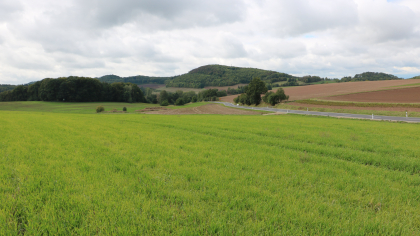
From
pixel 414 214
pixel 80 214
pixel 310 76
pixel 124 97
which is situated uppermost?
pixel 310 76

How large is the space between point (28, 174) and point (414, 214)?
8519mm

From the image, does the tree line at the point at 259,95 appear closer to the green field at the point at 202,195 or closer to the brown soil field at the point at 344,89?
the brown soil field at the point at 344,89

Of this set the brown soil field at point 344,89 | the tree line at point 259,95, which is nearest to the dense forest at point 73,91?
the tree line at point 259,95

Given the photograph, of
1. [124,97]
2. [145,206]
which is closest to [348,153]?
[145,206]

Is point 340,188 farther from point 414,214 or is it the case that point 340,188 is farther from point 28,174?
point 28,174

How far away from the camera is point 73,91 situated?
324ft

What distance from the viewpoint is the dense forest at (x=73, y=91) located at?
96.9m

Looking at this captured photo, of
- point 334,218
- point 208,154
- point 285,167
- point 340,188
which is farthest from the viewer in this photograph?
point 208,154

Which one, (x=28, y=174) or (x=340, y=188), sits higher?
(x=28, y=174)

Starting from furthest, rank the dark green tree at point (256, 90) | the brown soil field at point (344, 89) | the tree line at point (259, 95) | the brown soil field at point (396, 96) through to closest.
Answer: the brown soil field at point (344, 89)
the dark green tree at point (256, 90)
the tree line at point (259, 95)
the brown soil field at point (396, 96)

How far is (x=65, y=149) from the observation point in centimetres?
815

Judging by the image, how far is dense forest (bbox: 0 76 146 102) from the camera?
96.9m

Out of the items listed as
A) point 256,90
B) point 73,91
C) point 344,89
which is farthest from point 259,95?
point 73,91

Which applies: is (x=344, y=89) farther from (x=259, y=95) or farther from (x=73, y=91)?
(x=73, y=91)
